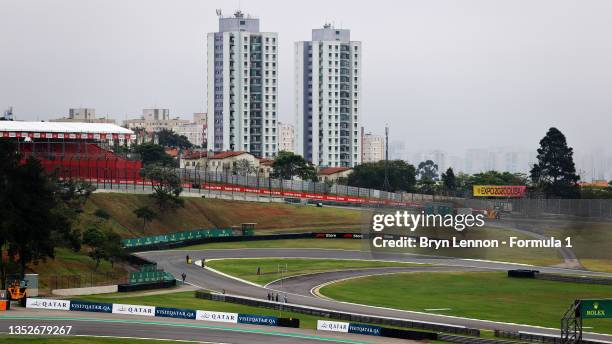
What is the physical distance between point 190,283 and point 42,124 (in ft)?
258

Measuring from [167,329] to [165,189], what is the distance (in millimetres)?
87844

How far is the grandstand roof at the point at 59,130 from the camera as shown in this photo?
153 meters

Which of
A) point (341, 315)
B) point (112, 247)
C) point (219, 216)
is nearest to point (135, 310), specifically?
point (341, 315)

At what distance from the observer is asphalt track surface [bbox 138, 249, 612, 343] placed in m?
78.5

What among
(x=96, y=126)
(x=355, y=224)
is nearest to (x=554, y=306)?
(x=355, y=224)

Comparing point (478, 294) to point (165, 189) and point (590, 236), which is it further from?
point (165, 189)

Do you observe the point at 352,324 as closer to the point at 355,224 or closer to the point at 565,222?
the point at 565,222

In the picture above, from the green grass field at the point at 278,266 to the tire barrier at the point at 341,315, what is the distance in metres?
16.4

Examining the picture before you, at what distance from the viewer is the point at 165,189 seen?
511 ft

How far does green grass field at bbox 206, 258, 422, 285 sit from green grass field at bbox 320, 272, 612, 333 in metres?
7.79

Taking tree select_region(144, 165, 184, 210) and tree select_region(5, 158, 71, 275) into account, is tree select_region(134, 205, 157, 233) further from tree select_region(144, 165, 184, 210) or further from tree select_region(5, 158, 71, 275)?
tree select_region(5, 158, 71, 275)

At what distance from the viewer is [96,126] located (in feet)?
567

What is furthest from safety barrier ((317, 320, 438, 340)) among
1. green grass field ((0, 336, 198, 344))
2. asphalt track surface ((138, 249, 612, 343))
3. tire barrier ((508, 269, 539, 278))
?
tire barrier ((508, 269, 539, 278))

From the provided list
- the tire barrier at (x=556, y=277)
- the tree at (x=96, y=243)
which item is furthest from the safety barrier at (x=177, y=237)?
the tire barrier at (x=556, y=277)
